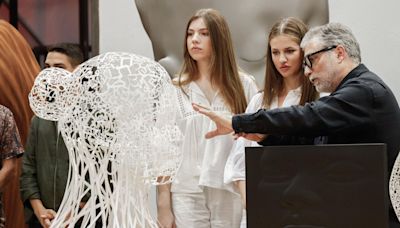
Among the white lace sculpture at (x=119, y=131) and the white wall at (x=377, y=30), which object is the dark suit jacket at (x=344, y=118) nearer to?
the white lace sculpture at (x=119, y=131)

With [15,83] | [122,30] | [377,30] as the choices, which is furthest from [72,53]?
[377,30]

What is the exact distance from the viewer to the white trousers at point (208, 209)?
8.26ft

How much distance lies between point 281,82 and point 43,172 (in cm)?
99

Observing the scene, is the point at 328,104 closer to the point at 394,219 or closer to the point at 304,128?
the point at 304,128

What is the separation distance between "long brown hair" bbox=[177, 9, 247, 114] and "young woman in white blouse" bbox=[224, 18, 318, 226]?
109 mm

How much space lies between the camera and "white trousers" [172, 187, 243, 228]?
2.52 meters

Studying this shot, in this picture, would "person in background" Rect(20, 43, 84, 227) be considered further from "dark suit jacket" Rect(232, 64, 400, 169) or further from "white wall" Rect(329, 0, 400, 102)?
"white wall" Rect(329, 0, 400, 102)

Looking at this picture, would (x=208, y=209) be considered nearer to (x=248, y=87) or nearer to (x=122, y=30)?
(x=248, y=87)

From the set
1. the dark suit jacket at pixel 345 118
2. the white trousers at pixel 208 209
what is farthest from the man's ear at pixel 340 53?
the white trousers at pixel 208 209

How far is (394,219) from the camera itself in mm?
2061

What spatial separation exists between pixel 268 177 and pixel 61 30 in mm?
2141

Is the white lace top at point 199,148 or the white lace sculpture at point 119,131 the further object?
the white lace top at point 199,148

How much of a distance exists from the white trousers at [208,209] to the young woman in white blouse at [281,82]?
65 millimetres

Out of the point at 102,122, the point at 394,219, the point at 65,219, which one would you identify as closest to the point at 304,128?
the point at 394,219
